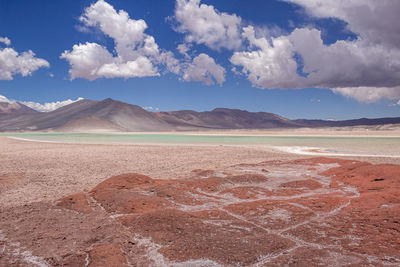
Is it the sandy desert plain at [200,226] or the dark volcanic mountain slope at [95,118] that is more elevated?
the dark volcanic mountain slope at [95,118]

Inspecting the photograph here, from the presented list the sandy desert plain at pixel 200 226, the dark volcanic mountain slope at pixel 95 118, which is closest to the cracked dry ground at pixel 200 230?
the sandy desert plain at pixel 200 226

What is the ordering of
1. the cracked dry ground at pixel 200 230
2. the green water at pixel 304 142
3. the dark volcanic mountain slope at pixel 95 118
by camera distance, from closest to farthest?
1. the cracked dry ground at pixel 200 230
2. the green water at pixel 304 142
3. the dark volcanic mountain slope at pixel 95 118

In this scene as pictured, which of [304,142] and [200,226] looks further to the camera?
[304,142]

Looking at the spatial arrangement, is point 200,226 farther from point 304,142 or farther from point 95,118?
point 95,118

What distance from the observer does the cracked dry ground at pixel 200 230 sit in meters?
4.10

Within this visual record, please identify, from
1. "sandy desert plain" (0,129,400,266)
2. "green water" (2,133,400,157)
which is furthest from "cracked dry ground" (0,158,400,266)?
"green water" (2,133,400,157)

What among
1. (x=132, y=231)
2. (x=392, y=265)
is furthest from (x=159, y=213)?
(x=392, y=265)

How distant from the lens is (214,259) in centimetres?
409

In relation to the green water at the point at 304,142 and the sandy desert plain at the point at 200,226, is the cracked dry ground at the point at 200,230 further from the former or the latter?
the green water at the point at 304,142

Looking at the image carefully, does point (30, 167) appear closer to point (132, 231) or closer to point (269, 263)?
point (132, 231)

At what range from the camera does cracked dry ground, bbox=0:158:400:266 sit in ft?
13.5

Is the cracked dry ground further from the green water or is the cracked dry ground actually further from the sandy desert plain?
the green water

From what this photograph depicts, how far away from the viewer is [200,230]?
199 inches

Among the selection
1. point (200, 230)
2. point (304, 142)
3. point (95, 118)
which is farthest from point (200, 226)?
point (95, 118)
